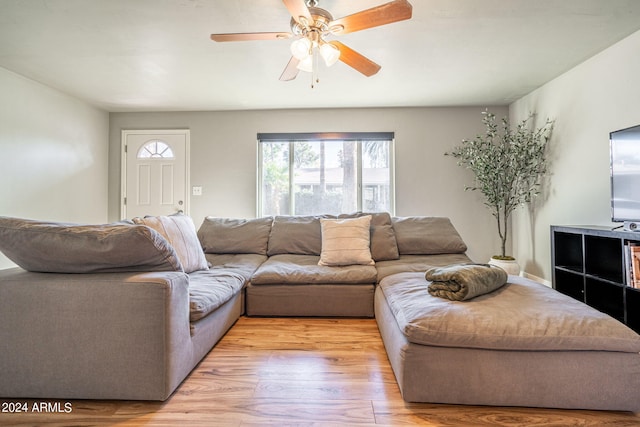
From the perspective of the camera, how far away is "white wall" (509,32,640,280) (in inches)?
93.7

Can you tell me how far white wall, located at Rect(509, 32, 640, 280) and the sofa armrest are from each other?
3.49 meters

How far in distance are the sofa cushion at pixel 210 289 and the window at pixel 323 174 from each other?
203 centimetres

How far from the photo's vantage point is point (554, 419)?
4.07 ft

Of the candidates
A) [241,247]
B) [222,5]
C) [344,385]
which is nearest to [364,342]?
[344,385]

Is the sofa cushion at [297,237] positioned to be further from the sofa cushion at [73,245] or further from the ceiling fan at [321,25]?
the sofa cushion at [73,245]

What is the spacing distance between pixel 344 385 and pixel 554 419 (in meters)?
0.91

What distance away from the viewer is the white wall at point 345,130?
402cm

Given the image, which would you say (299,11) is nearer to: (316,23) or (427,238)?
(316,23)

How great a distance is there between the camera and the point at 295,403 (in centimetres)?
136

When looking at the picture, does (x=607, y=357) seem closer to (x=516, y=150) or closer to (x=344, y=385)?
(x=344, y=385)

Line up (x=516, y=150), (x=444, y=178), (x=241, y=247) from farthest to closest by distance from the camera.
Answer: (x=444, y=178) < (x=516, y=150) < (x=241, y=247)

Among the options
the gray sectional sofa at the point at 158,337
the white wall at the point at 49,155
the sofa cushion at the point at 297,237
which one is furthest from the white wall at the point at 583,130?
the white wall at the point at 49,155

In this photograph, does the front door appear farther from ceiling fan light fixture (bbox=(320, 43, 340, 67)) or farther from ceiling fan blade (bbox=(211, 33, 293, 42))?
ceiling fan light fixture (bbox=(320, 43, 340, 67))

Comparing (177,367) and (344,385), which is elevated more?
(177,367)
